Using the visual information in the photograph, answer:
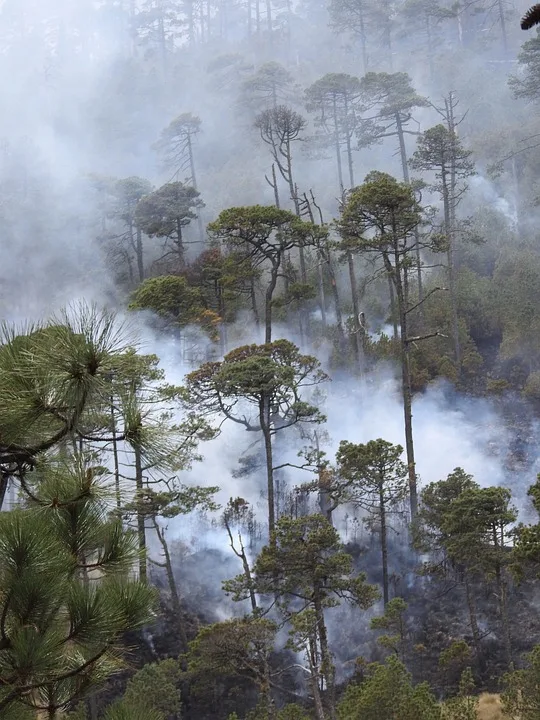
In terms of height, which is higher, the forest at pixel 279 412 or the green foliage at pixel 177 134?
the green foliage at pixel 177 134

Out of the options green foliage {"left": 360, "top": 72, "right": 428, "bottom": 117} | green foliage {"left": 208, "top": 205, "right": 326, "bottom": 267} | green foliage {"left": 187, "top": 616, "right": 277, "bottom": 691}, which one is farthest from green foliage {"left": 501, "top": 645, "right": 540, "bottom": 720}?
green foliage {"left": 360, "top": 72, "right": 428, "bottom": 117}

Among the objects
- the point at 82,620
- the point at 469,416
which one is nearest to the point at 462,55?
the point at 469,416

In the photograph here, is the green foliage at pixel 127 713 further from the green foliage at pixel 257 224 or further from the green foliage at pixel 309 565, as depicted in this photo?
the green foliage at pixel 257 224

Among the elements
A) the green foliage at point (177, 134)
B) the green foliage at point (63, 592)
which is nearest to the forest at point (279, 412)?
the green foliage at point (63, 592)

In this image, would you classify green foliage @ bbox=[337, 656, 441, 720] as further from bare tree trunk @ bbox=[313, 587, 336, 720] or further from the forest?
bare tree trunk @ bbox=[313, 587, 336, 720]

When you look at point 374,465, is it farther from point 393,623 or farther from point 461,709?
point 461,709

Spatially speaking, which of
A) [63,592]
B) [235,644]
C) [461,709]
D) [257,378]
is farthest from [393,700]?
[63,592]
